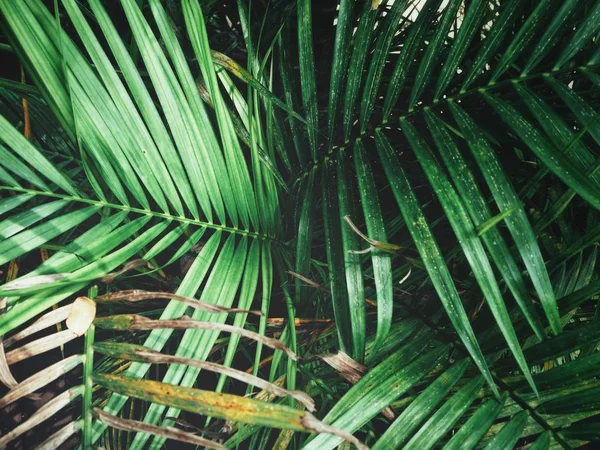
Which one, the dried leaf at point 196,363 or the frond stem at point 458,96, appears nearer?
the dried leaf at point 196,363

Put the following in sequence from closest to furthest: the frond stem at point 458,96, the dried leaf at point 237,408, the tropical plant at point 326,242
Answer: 1. the dried leaf at point 237,408
2. the tropical plant at point 326,242
3. the frond stem at point 458,96

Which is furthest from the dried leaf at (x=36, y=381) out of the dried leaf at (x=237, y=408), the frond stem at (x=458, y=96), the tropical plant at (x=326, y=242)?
the frond stem at (x=458, y=96)

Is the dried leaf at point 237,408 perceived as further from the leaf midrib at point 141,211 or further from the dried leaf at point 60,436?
the leaf midrib at point 141,211

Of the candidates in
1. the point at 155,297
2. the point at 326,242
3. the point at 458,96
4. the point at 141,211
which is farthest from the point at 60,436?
the point at 458,96

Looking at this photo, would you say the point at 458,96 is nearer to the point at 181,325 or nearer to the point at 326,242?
the point at 326,242

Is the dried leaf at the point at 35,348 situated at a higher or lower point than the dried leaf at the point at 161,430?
higher

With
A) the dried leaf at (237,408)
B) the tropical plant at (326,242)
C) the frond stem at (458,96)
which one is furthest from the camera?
the frond stem at (458,96)

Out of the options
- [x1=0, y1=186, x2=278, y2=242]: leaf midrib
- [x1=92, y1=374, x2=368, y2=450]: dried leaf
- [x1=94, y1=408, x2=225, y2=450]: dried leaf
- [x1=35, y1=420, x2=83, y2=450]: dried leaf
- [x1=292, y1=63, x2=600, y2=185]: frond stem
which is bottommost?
[x1=35, y1=420, x2=83, y2=450]: dried leaf

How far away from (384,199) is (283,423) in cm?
64

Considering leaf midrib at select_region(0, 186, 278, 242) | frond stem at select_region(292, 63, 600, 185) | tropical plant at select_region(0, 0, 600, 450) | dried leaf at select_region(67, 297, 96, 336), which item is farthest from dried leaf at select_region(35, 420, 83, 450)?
frond stem at select_region(292, 63, 600, 185)

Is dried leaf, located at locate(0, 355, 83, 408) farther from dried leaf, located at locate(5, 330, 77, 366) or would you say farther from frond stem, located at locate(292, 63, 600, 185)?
frond stem, located at locate(292, 63, 600, 185)

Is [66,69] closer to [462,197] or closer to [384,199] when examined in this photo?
[462,197]

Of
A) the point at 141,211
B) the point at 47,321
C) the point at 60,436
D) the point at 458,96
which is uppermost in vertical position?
the point at 458,96

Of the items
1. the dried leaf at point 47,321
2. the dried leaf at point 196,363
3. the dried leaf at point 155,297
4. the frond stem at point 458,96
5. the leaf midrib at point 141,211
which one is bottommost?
the dried leaf at point 196,363
